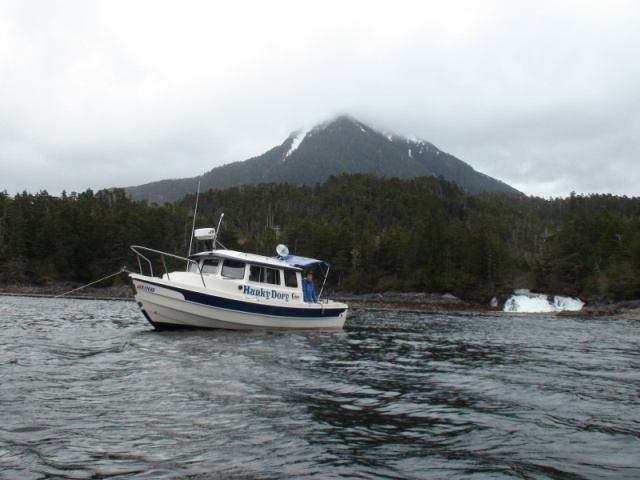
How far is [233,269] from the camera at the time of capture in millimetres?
23109

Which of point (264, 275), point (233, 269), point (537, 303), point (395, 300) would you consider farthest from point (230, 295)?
point (537, 303)

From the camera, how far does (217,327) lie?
22078mm

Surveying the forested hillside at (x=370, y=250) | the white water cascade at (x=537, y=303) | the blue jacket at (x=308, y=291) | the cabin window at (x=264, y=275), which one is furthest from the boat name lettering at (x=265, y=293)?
the white water cascade at (x=537, y=303)

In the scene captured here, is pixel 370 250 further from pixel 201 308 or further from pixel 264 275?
pixel 201 308

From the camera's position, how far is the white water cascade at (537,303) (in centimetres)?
8938

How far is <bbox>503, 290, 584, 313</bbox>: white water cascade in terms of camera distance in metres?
89.4

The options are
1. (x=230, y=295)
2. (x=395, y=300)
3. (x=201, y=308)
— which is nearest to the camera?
(x=201, y=308)

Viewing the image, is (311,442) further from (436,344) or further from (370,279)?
(370,279)

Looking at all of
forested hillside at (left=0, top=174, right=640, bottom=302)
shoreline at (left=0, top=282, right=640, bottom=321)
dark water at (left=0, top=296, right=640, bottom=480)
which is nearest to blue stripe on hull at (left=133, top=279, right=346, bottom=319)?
dark water at (left=0, top=296, right=640, bottom=480)

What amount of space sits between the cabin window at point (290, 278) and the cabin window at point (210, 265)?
3508mm

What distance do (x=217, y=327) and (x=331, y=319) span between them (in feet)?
21.5

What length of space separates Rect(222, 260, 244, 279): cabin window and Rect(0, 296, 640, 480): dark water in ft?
21.4

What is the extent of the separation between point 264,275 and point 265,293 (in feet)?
2.83

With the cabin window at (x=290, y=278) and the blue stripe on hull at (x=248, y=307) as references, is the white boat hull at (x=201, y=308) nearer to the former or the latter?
the blue stripe on hull at (x=248, y=307)
